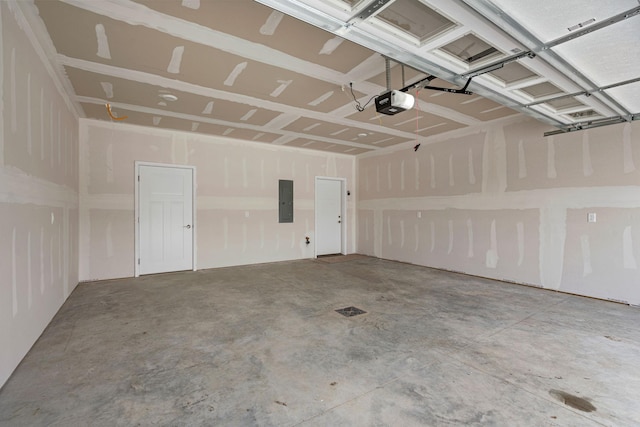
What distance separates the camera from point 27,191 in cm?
240

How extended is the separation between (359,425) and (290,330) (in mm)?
1390

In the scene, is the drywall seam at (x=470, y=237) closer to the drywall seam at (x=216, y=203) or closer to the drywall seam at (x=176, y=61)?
the drywall seam at (x=216, y=203)

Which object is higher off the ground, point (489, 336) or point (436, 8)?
point (436, 8)

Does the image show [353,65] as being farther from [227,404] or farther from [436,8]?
[227,404]

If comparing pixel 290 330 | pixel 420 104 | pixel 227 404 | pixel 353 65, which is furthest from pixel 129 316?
pixel 420 104

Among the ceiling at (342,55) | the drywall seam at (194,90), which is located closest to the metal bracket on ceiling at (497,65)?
the ceiling at (342,55)

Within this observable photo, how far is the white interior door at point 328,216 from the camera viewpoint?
24.1 feet

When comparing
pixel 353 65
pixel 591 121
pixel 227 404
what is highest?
pixel 353 65

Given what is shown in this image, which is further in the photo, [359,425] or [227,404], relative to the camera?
[227,404]

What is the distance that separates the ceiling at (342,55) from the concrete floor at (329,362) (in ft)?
7.80

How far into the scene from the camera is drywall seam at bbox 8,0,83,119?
2.11m

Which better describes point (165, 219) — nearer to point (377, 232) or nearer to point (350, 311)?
point (350, 311)

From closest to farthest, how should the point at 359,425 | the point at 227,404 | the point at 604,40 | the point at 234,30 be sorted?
the point at 359,425 → the point at 227,404 → the point at 604,40 → the point at 234,30

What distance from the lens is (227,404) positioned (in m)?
1.80
